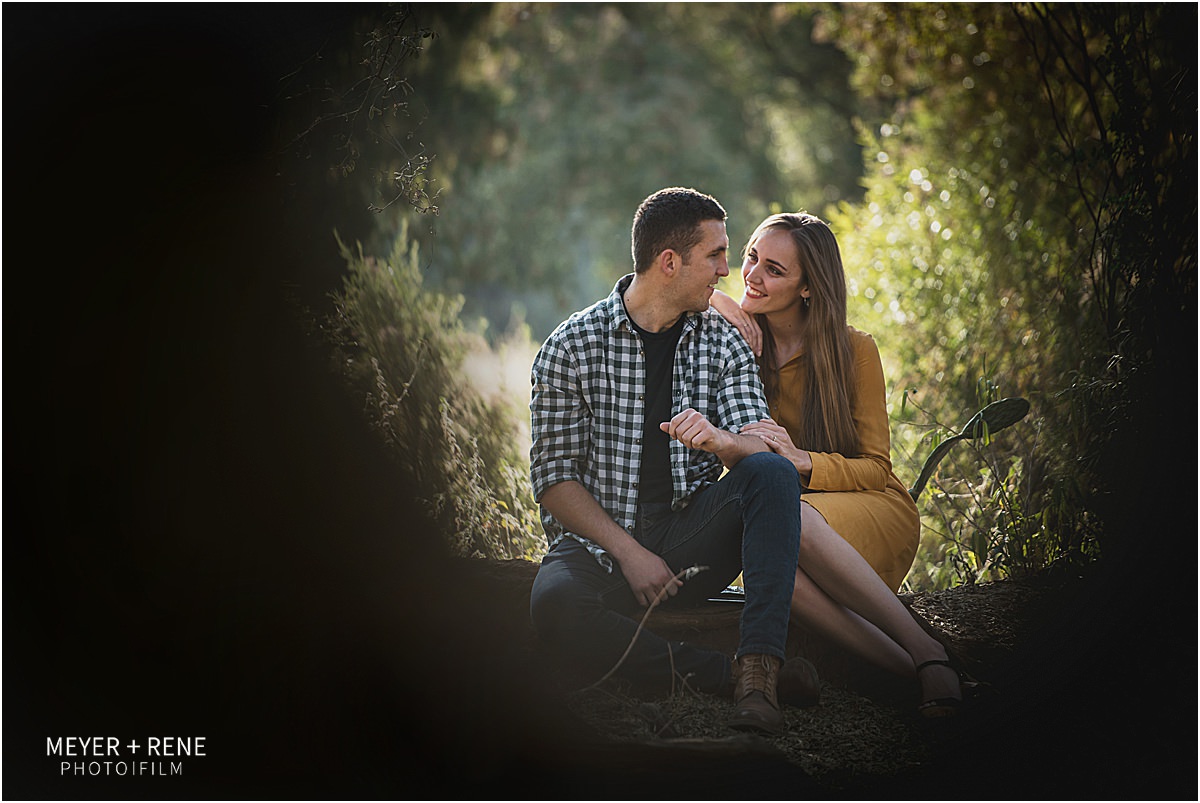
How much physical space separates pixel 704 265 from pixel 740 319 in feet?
1.06

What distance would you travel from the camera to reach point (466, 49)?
6547mm

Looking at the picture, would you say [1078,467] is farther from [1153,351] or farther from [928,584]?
[928,584]

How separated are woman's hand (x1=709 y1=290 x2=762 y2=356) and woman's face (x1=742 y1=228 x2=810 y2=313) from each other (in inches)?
1.3

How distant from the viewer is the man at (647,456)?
2.83 meters

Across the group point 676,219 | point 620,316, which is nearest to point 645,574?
point 620,316

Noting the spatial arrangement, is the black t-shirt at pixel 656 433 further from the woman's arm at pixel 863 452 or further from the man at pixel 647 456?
the woman's arm at pixel 863 452

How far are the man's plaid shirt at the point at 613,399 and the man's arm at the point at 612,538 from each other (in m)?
0.05

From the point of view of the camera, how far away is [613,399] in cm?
296

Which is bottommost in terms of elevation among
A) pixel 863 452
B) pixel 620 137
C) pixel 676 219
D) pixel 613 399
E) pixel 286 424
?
pixel 863 452

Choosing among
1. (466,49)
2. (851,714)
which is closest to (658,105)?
(466,49)

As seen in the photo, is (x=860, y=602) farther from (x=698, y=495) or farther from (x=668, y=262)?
(x=668, y=262)

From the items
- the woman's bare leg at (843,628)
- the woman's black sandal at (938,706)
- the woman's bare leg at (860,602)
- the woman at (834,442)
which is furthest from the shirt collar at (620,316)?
the woman's black sandal at (938,706)

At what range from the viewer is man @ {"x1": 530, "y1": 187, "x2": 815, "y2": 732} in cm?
283

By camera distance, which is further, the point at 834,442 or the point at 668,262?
the point at 834,442
